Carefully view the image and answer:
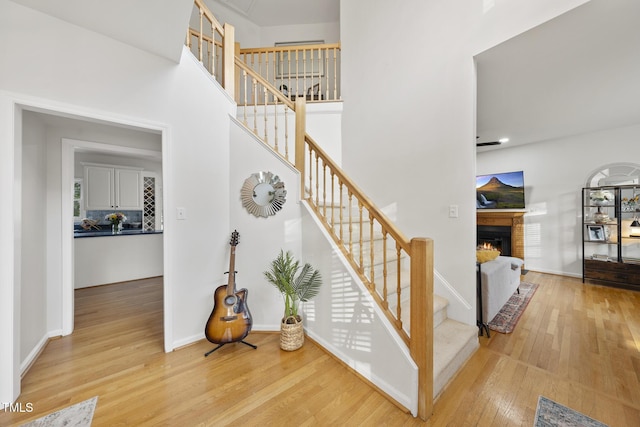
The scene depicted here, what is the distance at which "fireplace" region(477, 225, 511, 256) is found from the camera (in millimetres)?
4918

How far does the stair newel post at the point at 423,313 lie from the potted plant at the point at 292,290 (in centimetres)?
95

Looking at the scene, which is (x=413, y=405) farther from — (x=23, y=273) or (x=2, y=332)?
(x=23, y=273)

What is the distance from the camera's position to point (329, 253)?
2.08 metres

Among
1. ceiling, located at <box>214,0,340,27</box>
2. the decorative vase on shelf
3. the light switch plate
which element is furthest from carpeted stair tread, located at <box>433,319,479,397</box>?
ceiling, located at <box>214,0,340,27</box>

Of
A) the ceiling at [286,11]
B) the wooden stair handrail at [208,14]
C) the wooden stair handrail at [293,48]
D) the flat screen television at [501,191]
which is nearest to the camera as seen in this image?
the wooden stair handrail at [208,14]

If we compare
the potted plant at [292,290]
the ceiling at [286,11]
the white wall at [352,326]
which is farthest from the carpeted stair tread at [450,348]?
the ceiling at [286,11]

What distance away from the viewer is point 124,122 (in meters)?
1.89

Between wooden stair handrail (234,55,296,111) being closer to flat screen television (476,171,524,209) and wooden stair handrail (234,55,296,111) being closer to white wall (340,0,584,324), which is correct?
white wall (340,0,584,324)

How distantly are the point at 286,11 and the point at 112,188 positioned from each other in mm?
4925

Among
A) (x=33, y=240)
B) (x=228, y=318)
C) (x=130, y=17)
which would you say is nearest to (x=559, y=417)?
(x=228, y=318)

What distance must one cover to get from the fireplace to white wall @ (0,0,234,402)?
545 cm

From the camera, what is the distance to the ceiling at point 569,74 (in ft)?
5.89

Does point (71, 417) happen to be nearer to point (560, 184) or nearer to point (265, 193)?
point (265, 193)

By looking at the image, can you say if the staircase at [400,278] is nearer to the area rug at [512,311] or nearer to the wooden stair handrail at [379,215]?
the wooden stair handrail at [379,215]
